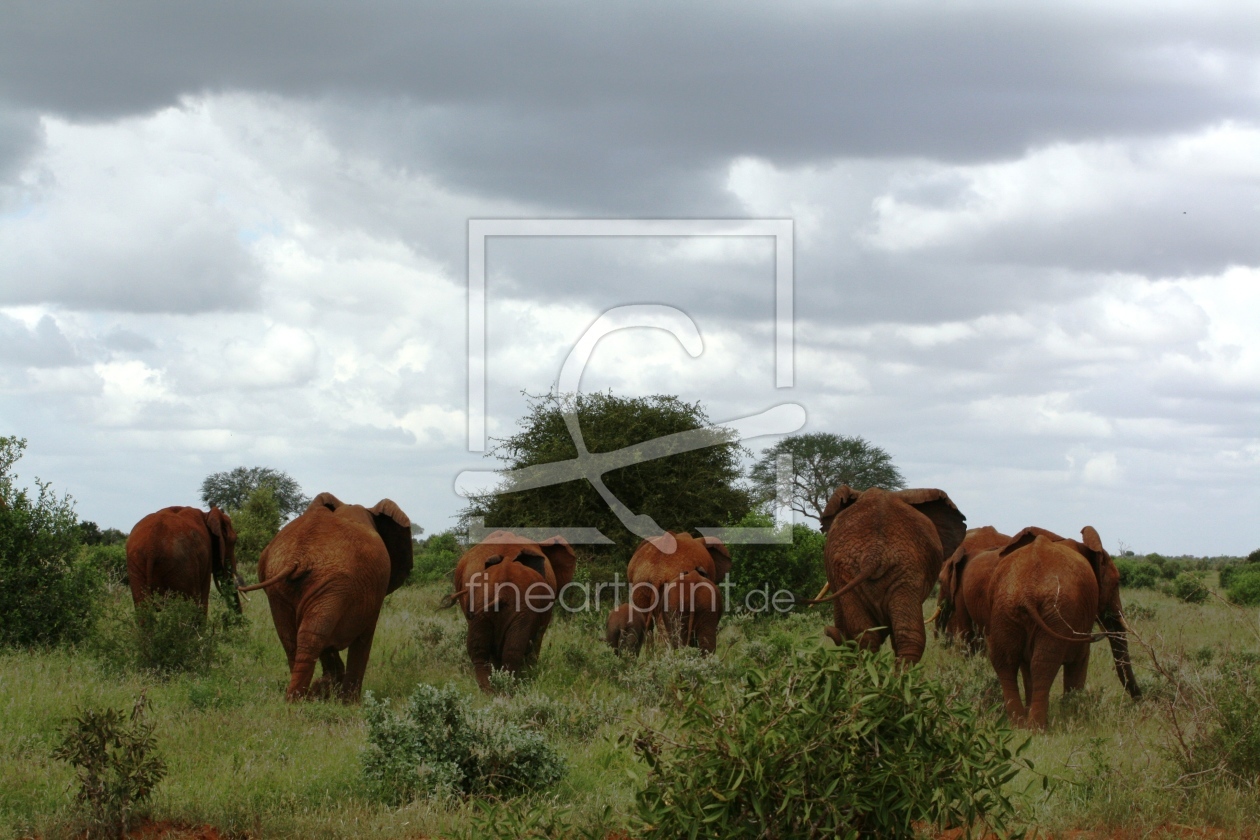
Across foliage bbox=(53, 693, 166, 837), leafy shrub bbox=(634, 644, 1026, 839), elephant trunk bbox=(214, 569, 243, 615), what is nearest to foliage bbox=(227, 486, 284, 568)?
elephant trunk bbox=(214, 569, 243, 615)

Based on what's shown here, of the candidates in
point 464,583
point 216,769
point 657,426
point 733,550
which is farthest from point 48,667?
point 657,426

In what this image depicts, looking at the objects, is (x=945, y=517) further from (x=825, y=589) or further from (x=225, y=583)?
(x=225, y=583)

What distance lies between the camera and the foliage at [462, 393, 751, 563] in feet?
80.5

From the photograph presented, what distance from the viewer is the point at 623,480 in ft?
81.5

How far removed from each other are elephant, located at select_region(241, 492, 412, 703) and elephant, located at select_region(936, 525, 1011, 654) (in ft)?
18.9

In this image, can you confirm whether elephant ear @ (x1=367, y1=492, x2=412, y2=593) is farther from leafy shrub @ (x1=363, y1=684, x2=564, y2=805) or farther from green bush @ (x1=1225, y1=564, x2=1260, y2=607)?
green bush @ (x1=1225, y1=564, x2=1260, y2=607)

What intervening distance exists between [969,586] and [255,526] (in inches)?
1013

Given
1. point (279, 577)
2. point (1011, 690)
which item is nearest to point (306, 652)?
point (279, 577)

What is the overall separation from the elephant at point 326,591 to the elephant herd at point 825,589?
0.01m

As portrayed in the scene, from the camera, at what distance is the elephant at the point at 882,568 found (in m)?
10.8

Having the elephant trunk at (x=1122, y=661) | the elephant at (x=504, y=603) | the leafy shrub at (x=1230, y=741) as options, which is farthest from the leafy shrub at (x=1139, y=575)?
the leafy shrub at (x=1230, y=741)

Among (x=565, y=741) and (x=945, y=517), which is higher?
(x=945, y=517)

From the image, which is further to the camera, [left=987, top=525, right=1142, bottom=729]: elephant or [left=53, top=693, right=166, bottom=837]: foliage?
[left=987, top=525, right=1142, bottom=729]: elephant

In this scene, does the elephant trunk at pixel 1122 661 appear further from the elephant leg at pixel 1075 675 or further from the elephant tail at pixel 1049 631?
the elephant tail at pixel 1049 631
